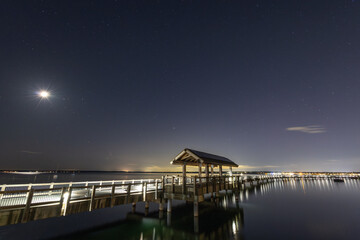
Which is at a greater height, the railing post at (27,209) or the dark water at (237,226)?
the railing post at (27,209)

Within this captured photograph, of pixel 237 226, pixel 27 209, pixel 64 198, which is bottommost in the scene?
pixel 237 226

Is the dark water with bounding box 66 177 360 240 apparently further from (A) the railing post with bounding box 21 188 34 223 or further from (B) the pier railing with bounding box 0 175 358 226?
(A) the railing post with bounding box 21 188 34 223

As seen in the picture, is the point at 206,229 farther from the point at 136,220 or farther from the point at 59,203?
the point at 59,203

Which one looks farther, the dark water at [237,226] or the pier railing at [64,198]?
the dark water at [237,226]

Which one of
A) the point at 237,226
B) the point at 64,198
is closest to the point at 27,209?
the point at 64,198

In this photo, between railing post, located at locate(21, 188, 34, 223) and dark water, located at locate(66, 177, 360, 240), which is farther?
dark water, located at locate(66, 177, 360, 240)

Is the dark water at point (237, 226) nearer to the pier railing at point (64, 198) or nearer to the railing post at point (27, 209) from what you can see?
the pier railing at point (64, 198)

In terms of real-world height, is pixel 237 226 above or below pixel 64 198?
below

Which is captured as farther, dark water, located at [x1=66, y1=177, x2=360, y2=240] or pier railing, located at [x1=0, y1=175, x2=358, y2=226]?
dark water, located at [x1=66, y1=177, x2=360, y2=240]

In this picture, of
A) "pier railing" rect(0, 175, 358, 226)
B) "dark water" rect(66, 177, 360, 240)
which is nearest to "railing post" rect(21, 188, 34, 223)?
"pier railing" rect(0, 175, 358, 226)

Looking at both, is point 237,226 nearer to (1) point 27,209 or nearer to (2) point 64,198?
(2) point 64,198

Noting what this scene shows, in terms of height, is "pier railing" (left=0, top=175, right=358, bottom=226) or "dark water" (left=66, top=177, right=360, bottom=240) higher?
"pier railing" (left=0, top=175, right=358, bottom=226)

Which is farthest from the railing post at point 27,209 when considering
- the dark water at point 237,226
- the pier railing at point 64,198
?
the dark water at point 237,226

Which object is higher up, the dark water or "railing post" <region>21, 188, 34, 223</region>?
"railing post" <region>21, 188, 34, 223</region>
